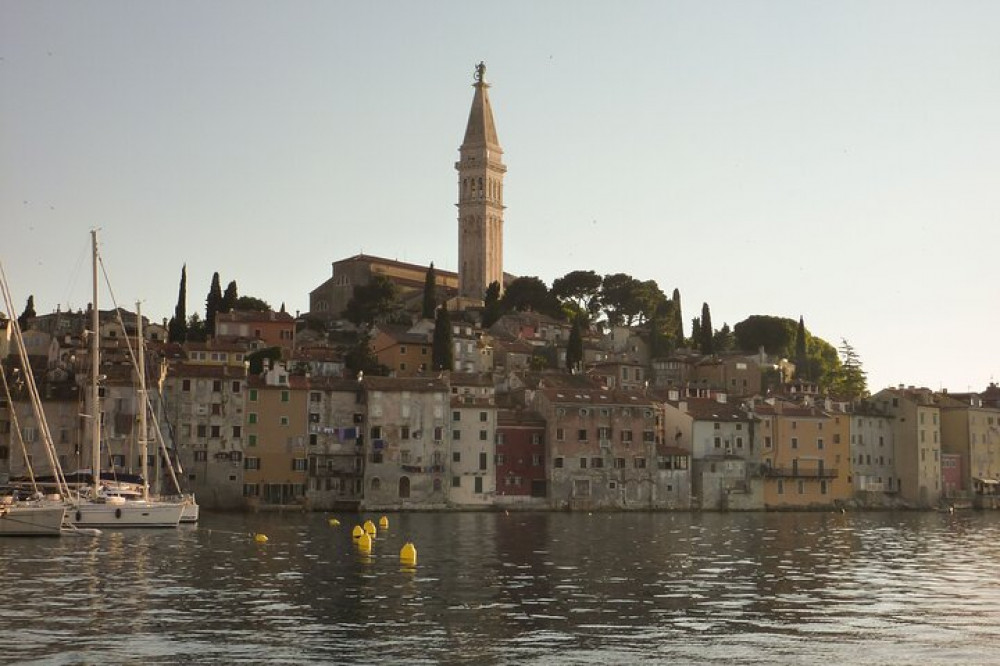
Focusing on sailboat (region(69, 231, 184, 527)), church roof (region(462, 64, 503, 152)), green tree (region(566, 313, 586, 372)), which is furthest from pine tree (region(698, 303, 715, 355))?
sailboat (region(69, 231, 184, 527))

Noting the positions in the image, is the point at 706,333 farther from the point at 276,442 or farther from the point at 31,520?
the point at 31,520

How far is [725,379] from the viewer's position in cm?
12238

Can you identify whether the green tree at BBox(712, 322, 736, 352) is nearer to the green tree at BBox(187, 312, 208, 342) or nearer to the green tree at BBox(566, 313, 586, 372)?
the green tree at BBox(566, 313, 586, 372)

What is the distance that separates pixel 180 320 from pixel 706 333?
47.9m

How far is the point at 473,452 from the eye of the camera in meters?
86.1

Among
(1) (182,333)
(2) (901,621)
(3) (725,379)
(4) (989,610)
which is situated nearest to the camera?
(2) (901,621)

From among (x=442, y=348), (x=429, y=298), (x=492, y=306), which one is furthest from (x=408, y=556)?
(x=492, y=306)

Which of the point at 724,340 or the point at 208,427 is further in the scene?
the point at 724,340

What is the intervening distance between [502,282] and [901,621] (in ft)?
405

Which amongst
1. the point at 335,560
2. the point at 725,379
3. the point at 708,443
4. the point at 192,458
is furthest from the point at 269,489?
the point at 725,379

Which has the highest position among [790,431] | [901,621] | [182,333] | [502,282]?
[502,282]

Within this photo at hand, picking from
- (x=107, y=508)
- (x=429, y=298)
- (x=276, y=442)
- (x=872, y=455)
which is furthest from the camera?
(x=429, y=298)

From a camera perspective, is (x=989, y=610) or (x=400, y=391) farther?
(x=400, y=391)

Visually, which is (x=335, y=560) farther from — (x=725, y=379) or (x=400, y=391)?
(x=725, y=379)
